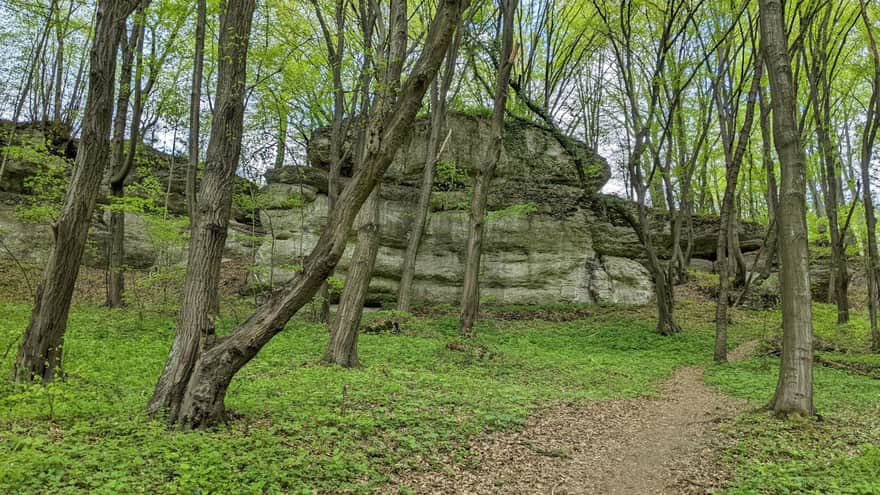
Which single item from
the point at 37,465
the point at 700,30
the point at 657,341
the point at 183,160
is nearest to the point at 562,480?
the point at 37,465

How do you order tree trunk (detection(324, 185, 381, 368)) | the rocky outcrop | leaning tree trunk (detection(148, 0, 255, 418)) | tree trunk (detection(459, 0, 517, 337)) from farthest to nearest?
1. the rocky outcrop
2. tree trunk (detection(459, 0, 517, 337))
3. tree trunk (detection(324, 185, 381, 368))
4. leaning tree trunk (detection(148, 0, 255, 418))

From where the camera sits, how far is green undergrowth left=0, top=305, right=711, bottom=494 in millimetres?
4078

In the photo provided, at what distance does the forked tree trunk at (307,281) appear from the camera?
5.14 metres

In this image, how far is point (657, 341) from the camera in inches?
630

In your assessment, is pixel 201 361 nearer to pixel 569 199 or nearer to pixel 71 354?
pixel 71 354

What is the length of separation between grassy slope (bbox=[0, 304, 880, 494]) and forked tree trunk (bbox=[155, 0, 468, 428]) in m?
0.34

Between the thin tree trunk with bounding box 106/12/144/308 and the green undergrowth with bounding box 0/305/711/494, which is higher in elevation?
the thin tree trunk with bounding box 106/12/144/308

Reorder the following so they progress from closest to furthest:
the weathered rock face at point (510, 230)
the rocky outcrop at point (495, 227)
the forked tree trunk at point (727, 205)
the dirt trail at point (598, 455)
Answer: the dirt trail at point (598, 455)
the forked tree trunk at point (727, 205)
the rocky outcrop at point (495, 227)
the weathered rock face at point (510, 230)

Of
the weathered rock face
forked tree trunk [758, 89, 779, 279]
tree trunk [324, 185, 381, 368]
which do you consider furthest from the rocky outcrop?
tree trunk [324, 185, 381, 368]

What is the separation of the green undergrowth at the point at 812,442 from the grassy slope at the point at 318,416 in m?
0.02

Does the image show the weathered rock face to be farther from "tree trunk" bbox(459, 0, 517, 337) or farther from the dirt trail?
the dirt trail

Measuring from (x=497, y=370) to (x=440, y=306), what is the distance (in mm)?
9625

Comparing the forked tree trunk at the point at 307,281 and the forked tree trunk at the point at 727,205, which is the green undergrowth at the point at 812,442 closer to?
the forked tree trunk at the point at 727,205

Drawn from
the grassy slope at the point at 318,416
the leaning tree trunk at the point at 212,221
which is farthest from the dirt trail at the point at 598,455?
the leaning tree trunk at the point at 212,221
